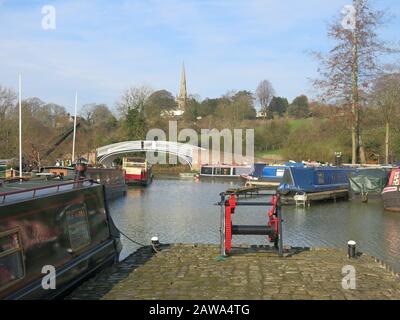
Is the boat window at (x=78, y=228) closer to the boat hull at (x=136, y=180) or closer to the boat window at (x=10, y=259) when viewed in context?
the boat window at (x=10, y=259)

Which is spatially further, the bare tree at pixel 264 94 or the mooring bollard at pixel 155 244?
the bare tree at pixel 264 94

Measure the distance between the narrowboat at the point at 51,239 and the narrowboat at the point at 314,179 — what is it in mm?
19240

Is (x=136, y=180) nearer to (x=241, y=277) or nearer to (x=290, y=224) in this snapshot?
(x=290, y=224)

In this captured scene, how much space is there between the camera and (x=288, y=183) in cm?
2923

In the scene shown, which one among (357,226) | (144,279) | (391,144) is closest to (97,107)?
(391,144)

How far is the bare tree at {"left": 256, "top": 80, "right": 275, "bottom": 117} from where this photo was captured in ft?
323

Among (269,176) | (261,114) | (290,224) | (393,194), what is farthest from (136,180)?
(261,114)

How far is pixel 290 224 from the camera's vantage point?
64.9 feet

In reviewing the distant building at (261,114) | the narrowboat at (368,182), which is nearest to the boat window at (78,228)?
the narrowboat at (368,182)

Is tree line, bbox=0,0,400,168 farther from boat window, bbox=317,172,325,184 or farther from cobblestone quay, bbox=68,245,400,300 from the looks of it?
cobblestone quay, bbox=68,245,400,300

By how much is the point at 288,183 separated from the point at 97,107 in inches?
2307

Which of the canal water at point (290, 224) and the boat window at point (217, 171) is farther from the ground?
the boat window at point (217, 171)

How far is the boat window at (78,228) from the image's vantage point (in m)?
8.84
